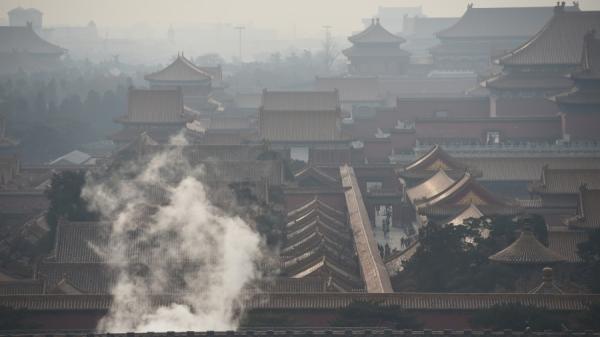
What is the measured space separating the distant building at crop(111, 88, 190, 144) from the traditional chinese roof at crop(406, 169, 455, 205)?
1376 centimetres

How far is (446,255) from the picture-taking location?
3170 cm

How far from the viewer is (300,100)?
61.5 metres

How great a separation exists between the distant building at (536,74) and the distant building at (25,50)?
59577 mm

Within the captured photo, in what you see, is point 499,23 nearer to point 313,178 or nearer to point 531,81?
point 531,81

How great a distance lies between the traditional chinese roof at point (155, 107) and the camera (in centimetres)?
5541

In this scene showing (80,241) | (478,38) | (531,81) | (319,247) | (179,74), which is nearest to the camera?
(80,241)

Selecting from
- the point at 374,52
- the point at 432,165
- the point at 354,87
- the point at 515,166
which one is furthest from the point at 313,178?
A: the point at 374,52

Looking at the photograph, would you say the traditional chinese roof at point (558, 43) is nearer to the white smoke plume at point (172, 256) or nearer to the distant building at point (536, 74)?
the distant building at point (536, 74)

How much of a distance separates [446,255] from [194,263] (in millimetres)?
5324

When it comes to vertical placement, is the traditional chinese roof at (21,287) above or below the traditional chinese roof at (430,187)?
below

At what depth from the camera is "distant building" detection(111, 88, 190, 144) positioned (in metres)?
55.2

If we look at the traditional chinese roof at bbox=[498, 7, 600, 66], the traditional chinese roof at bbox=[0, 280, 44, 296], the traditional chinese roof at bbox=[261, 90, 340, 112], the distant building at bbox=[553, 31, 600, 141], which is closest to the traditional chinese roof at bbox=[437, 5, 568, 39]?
the traditional chinese roof at bbox=[261, 90, 340, 112]

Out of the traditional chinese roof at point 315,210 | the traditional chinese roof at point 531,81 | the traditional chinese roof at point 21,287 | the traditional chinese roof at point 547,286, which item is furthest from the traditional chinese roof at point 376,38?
the traditional chinese roof at point 547,286

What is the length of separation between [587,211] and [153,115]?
23.4m
